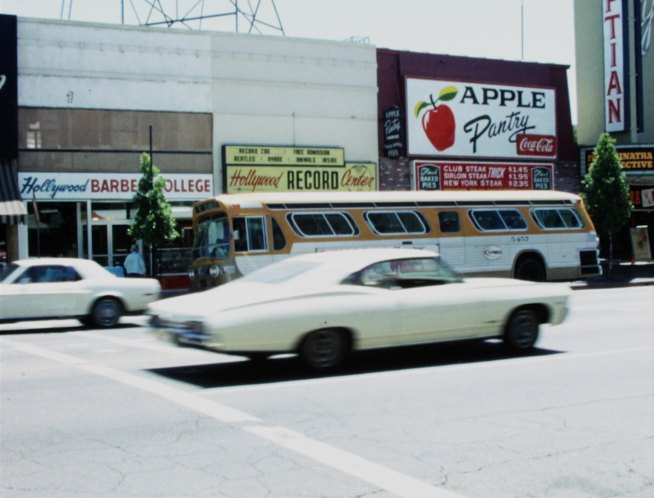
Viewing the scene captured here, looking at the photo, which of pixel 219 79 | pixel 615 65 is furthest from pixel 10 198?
pixel 615 65

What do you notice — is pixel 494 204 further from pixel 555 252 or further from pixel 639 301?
pixel 639 301

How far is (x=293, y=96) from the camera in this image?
2945 centimetres

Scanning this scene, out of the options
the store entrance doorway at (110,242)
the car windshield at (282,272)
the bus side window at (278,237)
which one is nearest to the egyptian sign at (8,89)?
the store entrance doorway at (110,242)

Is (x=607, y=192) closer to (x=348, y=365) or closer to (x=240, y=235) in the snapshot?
(x=240, y=235)

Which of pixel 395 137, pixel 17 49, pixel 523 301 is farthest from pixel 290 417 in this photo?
pixel 395 137

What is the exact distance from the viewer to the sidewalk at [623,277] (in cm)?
2683

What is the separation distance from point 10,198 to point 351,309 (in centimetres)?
1830

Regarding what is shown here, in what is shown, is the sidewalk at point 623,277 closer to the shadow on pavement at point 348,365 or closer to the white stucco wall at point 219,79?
the white stucco wall at point 219,79

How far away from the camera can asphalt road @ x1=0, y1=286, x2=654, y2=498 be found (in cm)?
536

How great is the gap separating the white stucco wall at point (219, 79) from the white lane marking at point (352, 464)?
22.0 meters

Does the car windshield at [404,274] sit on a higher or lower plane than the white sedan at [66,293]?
higher

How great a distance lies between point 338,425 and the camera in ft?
22.7

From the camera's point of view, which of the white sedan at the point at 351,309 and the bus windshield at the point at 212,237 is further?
the bus windshield at the point at 212,237

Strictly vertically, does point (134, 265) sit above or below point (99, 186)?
below
